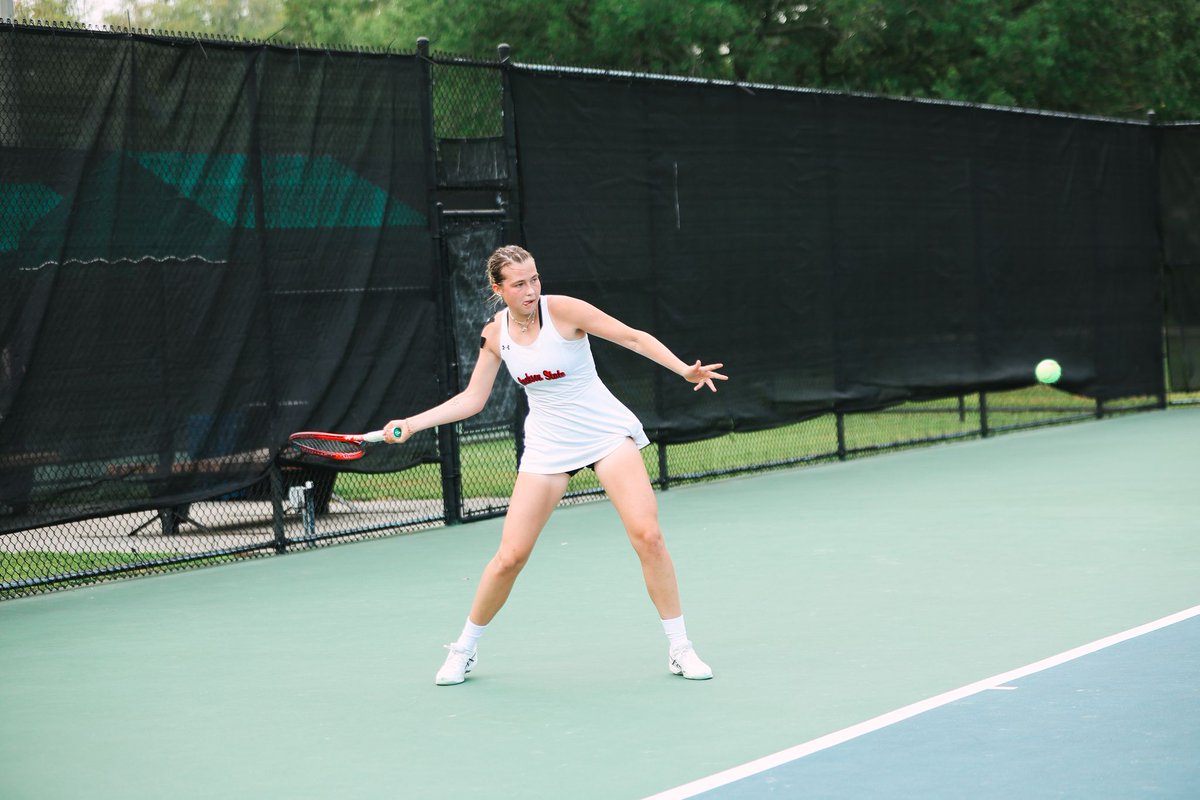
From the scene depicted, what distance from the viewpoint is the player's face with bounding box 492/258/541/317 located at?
5445 mm

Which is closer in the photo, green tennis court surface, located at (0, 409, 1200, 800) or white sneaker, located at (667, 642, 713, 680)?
green tennis court surface, located at (0, 409, 1200, 800)

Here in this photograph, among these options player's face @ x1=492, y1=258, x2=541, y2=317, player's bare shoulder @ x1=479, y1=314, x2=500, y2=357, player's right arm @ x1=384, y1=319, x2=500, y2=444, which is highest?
player's face @ x1=492, y1=258, x2=541, y2=317

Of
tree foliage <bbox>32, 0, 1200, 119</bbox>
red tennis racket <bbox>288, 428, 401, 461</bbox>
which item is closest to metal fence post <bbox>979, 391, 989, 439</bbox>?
tree foliage <bbox>32, 0, 1200, 119</bbox>

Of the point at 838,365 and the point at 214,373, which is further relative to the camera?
the point at 838,365

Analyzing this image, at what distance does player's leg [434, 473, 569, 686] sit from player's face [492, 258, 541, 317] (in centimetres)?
62

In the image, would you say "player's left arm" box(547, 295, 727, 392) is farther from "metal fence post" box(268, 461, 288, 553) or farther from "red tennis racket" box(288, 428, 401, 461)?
"metal fence post" box(268, 461, 288, 553)

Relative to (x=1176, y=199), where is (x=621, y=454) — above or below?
below

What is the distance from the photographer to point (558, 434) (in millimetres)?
5602

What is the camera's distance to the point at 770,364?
471 inches

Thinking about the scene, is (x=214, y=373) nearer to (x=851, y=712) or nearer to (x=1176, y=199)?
(x=851, y=712)

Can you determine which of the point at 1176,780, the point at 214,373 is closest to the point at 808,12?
the point at 214,373

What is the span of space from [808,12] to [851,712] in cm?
1766

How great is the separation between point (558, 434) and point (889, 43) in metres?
16.8

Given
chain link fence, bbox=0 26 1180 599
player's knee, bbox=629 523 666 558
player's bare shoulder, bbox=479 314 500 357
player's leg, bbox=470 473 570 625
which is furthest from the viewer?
chain link fence, bbox=0 26 1180 599
